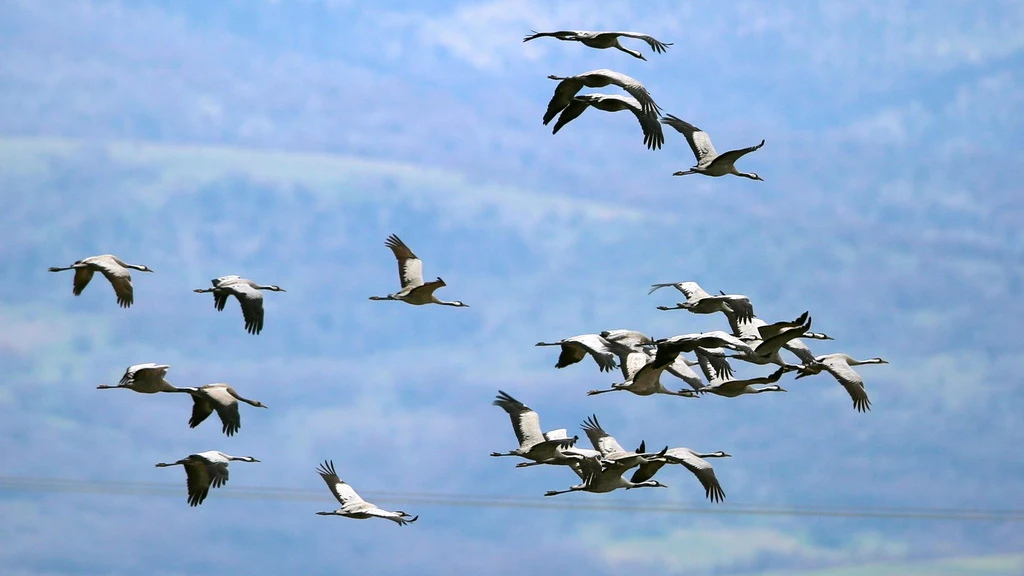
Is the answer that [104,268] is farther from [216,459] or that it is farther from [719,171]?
[719,171]

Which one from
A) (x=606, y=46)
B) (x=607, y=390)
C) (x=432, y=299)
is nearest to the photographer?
(x=606, y=46)

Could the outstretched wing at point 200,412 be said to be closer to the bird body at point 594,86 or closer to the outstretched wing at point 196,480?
the outstretched wing at point 196,480

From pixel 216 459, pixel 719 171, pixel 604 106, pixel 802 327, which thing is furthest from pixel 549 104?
pixel 216 459

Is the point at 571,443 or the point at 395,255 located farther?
the point at 395,255

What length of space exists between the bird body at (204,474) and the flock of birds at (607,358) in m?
0.02

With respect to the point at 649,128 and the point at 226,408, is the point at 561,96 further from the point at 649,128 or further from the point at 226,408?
the point at 226,408

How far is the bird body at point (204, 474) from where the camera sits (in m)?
38.1

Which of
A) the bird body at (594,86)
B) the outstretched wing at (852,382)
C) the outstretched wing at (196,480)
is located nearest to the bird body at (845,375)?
the outstretched wing at (852,382)

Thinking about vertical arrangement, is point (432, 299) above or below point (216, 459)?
above

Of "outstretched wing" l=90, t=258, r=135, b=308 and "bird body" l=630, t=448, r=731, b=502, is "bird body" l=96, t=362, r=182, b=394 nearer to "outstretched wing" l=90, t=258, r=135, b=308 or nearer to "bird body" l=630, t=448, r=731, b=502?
"outstretched wing" l=90, t=258, r=135, b=308

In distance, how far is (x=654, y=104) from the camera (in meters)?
38.2

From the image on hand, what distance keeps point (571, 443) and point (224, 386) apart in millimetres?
7441

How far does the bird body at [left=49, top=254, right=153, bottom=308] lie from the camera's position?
135ft

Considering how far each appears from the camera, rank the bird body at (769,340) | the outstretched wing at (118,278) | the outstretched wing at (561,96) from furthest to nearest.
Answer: the outstretched wing at (118,278) < the outstretched wing at (561,96) < the bird body at (769,340)
